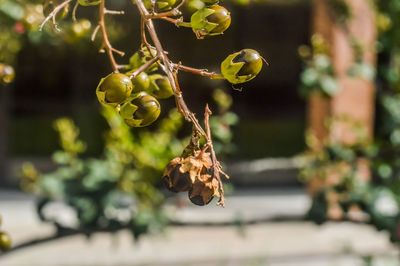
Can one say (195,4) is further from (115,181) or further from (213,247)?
(213,247)

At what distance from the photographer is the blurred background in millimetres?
2238

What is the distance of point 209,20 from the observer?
67cm

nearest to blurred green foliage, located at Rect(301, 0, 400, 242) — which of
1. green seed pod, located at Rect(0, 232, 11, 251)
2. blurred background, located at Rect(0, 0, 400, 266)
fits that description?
blurred background, located at Rect(0, 0, 400, 266)

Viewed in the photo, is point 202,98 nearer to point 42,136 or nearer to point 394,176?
point 42,136

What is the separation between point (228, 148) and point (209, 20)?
5.84 feet

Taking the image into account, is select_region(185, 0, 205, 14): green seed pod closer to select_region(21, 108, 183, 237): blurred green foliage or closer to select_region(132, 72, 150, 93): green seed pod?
select_region(132, 72, 150, 93): green seed pod

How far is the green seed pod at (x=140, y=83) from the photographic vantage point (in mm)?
740

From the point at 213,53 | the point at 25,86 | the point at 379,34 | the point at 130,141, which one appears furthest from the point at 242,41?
the point at 130,141

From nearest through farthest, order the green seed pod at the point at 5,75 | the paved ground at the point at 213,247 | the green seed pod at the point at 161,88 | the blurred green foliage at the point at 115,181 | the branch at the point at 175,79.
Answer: the branch at the point at 175,79 < the green seed pod at the point at 161,88 < the green seed pod at the point at 5,75 < the blurred green foliage at the point at 115,181 < the paved ground at the point at 213,247

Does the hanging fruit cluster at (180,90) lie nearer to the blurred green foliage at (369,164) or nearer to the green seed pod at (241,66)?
the green seed pod at (241,66)

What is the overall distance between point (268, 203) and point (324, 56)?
487cm

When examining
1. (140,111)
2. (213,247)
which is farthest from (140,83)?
(213,247)

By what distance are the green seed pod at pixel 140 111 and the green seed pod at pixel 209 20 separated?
0.35 feet

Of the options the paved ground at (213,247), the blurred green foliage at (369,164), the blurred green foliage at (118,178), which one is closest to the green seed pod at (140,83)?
the blurred green foliage at (118,178)
